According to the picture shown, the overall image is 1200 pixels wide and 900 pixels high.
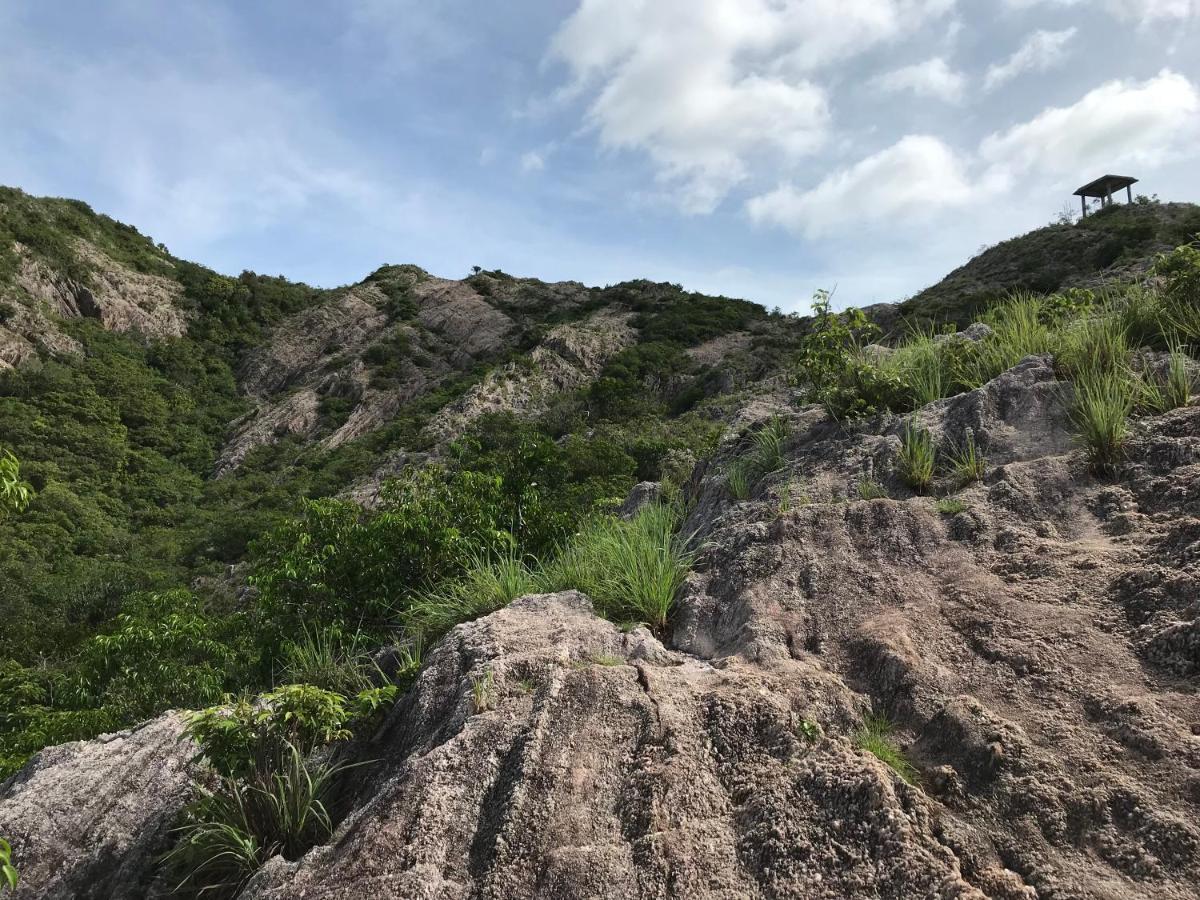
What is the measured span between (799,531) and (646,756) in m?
2.04

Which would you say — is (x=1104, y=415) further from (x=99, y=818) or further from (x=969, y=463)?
(x=99, y=818)

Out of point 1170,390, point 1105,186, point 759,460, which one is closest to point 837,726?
point 759,460

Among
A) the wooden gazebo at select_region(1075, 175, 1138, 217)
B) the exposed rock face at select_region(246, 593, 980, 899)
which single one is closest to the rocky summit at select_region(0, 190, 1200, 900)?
the exposed rock face at select_region(246, 593, 980, 899)

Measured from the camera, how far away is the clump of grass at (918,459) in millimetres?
5125

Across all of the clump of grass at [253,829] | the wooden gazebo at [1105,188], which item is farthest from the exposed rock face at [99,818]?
the wooden gazebo at [1105,188]

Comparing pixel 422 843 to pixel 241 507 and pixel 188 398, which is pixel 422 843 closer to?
pixel 241 507

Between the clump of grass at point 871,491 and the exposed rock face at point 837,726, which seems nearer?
the exposed rock face at point 837,726

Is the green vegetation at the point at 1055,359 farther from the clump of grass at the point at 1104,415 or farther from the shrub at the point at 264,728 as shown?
the shrub at the point at 264,728

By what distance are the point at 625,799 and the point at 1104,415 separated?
12.0 feet

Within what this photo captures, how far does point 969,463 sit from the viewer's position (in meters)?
5.02

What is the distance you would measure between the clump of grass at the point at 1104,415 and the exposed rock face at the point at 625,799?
2297mm

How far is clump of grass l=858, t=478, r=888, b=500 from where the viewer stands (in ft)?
16.9

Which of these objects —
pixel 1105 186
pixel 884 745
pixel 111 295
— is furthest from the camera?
pixel 111 295

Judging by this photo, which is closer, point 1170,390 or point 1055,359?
point 1170,390
